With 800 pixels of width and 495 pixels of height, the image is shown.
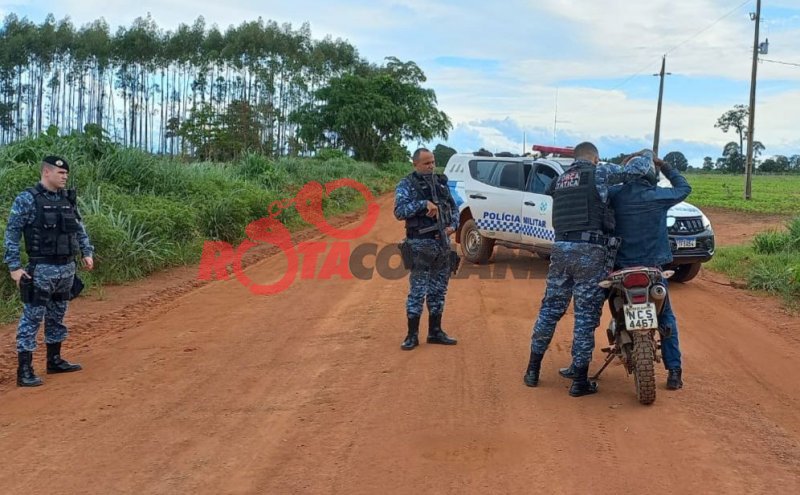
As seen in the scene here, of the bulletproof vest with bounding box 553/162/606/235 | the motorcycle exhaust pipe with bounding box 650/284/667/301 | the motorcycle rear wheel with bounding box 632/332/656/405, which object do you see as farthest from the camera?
the bulletproof vest with bounding box 553/162/606/235

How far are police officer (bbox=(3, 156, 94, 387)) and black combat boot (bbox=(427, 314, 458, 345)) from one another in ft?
10.6

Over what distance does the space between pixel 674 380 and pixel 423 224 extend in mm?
2532

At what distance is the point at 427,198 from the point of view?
256 inches

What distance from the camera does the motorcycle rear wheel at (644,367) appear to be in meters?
4.88

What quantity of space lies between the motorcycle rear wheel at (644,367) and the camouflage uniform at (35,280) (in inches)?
178

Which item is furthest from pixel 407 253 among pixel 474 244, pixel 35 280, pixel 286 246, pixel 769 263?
pixel 286 246

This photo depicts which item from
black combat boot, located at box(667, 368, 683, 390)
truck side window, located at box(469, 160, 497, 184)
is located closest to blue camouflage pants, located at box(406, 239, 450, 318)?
black combat boot, located at box(667, 368, 683, 390)

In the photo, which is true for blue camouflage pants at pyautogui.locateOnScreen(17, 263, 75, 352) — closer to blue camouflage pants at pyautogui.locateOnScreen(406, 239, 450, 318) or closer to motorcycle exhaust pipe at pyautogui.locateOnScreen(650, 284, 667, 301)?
blue camouflage pants at pyautogui.locateOnScreen(406, 239, 450, 318)

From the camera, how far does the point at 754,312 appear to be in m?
8.49

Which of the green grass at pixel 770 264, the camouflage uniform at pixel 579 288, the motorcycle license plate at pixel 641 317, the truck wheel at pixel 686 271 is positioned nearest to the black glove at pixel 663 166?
the camouflage uniform at pixel 579 288

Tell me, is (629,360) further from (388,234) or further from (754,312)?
(388,234)

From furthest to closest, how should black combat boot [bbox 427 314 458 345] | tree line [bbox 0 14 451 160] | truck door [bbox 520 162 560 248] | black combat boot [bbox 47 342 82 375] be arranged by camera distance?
tree line [bbox 0 14 451 160] → truck door [bbox 520 162 560 248] → black combat boot [bbox 427 314 458 345] → black combat boot [bbox 47 342 82 375]

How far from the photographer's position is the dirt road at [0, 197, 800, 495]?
383 cm

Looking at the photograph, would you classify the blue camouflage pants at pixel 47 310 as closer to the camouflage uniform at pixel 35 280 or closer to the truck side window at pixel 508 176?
the camouflage uniform at pixel 35 280
